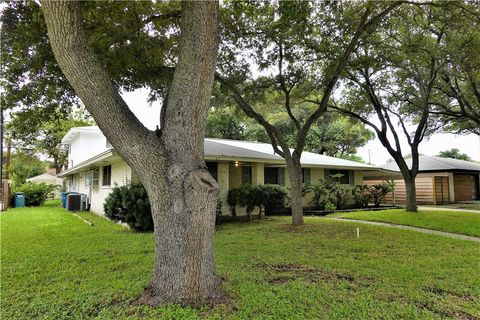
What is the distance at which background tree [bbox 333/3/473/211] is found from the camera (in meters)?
10.6

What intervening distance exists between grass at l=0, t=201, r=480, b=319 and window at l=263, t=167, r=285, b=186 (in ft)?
21.4

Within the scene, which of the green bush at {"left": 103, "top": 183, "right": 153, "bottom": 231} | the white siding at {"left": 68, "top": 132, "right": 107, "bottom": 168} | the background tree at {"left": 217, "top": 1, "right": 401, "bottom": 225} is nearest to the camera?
the background tree at {"left": 217, "top": 1, "right": 401, "bottom": 225}

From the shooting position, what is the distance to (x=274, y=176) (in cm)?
1534

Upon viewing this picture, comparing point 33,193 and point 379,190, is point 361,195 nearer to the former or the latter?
point 379,190

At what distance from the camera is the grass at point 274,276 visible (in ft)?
11.9

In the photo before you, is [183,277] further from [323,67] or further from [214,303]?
[323,67]

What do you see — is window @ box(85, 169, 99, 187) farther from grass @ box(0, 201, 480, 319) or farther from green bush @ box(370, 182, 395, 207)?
A: green bush @ box(370, 182, 395, 207)

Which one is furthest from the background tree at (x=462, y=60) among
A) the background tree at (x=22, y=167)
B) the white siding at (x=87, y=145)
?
the background tree at (x=22, y=167)

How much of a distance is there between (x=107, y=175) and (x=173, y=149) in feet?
36.9

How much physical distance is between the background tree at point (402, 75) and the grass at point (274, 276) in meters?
6.48

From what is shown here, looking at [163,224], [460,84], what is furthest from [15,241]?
[460,84]

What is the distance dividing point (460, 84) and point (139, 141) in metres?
18.3

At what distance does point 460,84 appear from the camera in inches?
632

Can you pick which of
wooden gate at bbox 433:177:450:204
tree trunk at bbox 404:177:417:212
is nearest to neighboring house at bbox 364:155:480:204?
wooden gate at bbox 433:177:450:204
